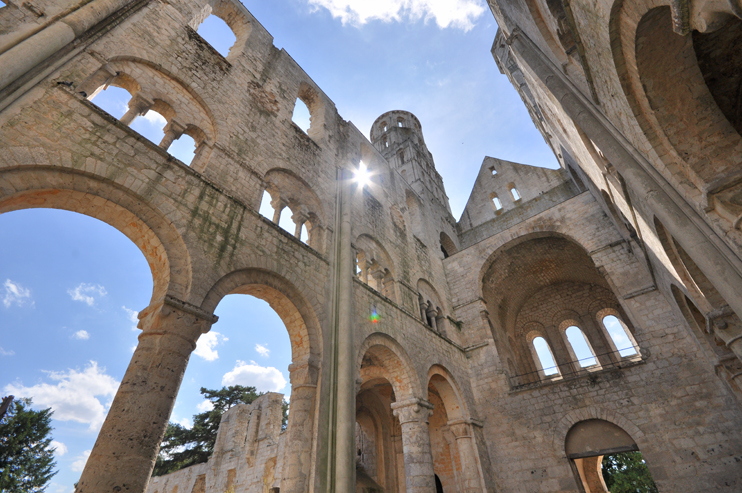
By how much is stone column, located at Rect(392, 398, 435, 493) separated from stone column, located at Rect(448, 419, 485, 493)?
1.85 m

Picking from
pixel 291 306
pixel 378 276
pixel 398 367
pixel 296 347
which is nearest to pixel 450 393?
pixel 398 367

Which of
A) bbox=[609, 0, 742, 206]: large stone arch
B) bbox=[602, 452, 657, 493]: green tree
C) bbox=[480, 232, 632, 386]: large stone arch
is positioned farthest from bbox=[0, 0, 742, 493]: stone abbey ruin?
bbox=[602, 452, 657, 493]: green tree

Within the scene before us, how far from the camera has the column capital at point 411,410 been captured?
8000 millimetres

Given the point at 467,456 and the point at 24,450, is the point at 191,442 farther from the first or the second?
Result: the point at 467,456

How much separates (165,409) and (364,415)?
9915mm

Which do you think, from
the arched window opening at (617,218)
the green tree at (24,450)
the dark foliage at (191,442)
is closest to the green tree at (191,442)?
the dark foliage at (191,442)

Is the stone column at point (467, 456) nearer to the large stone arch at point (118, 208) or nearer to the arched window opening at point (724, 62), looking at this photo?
the large stone arch at point (118, 208)

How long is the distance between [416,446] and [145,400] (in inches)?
231

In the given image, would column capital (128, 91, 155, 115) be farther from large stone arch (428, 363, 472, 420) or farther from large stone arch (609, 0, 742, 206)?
large stone arch (428, 363, 472, 420)

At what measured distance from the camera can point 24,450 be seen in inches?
630

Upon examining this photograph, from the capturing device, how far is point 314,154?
31.3 ft

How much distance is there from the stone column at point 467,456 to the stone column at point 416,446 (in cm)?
185

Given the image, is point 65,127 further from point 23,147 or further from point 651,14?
point 651,14

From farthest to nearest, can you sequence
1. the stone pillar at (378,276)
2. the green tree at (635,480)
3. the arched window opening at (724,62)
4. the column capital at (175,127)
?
the green tree at (635,480)
the stone pillar at (378,276)
the column capital at (175,127)
the arched window opening at (724,62)
